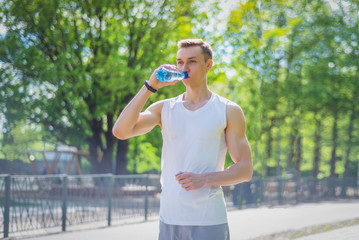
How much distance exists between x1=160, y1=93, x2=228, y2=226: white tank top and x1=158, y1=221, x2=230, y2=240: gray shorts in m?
0.02

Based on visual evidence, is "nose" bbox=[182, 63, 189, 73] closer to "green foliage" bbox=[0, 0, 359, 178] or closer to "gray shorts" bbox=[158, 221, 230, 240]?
"gray shorts" bbox=[158, 221, 230, 240]

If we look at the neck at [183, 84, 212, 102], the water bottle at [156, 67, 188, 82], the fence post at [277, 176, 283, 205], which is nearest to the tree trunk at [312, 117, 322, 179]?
the fence post at [277, 176, 283, 205]

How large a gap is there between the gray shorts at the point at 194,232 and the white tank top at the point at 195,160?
0.08ft

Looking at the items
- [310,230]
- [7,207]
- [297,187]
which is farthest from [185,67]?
[297,187]

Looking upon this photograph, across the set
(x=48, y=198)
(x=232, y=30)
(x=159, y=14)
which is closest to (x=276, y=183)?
(x=232, y=30)

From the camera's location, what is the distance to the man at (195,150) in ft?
9.03

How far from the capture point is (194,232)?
108 inches

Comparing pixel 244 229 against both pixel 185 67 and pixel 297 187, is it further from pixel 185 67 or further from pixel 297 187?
pixel 297 187

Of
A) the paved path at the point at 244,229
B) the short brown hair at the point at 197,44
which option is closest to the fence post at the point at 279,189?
the paved path at the point at 244,229

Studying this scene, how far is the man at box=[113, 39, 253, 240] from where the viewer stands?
275 cm

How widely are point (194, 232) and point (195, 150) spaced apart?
0.44 meters

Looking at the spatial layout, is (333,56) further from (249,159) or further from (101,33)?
(249,159)

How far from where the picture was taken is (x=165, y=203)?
9.30 ft

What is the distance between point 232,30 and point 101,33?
239 inches
